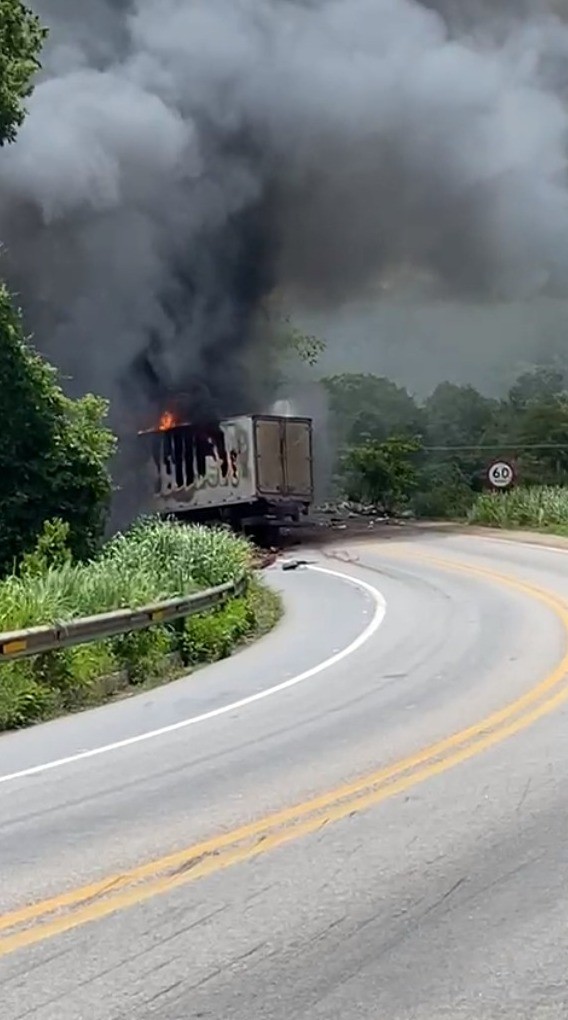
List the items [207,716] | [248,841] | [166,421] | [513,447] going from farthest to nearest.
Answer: [513,447]
[166,421]
[207,716]
[248,841]

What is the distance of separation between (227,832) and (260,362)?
137 ft

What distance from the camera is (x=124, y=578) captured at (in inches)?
602

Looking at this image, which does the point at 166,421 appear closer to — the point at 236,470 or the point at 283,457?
the point at 236,470

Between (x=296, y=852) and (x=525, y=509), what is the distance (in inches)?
1410

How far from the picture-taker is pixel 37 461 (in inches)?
968

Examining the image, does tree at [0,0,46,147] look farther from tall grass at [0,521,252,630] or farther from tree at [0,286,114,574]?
tall grass at [0,521,252,630]

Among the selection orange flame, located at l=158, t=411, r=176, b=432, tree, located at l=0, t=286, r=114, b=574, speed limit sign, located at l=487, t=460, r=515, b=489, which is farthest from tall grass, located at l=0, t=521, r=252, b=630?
speed limit sign, located at l=487, t=460, r=515, b=489

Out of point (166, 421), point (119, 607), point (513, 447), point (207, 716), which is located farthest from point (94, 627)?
point (513, 447)

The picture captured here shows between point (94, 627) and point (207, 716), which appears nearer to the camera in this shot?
point (207, 716)

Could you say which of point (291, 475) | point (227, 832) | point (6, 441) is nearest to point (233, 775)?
point (227, 832)

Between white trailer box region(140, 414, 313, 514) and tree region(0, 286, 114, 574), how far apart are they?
1049 centimetres

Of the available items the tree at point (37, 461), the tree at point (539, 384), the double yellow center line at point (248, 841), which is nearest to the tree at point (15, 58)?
the tree at point (37, 461)

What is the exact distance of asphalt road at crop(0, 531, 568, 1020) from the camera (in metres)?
4.61

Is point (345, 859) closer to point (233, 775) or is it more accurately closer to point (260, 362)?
point (233, 775)
